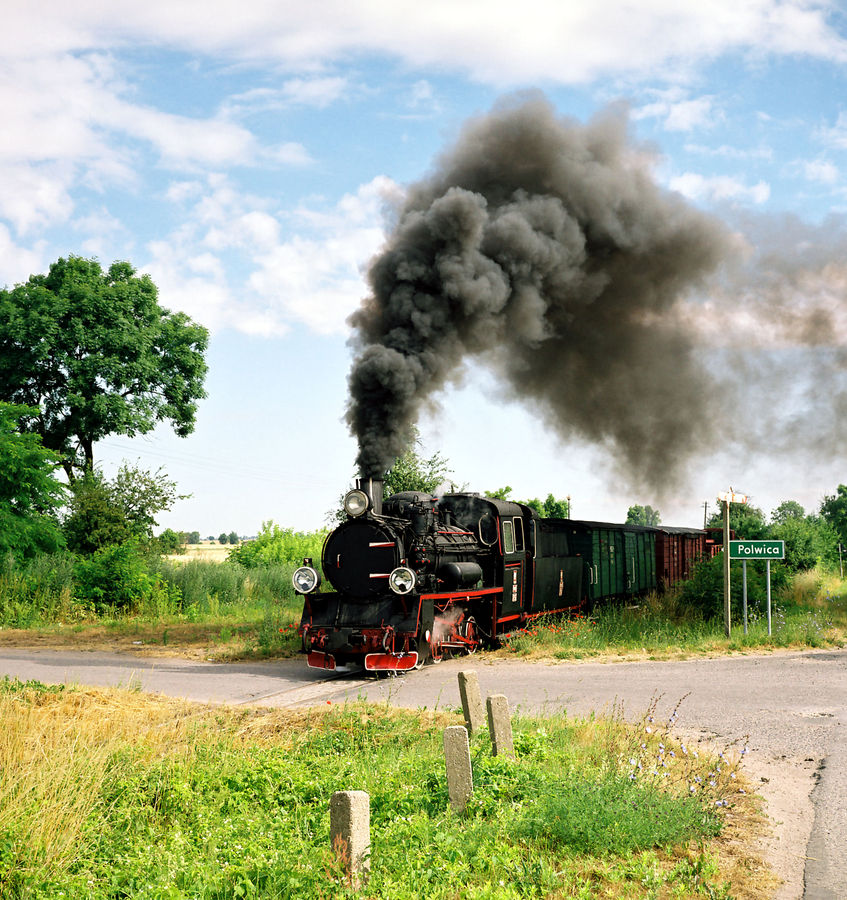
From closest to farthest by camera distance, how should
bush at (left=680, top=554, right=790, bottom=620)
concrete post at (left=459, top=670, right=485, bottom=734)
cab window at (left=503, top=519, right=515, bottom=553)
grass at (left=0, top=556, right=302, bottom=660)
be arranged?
1. concrete post at (left=459, top=670, right=485, bottom=734)
2. cab window at (left=503, top=519, right=515, bottom=553)
3. grass at (left=0, top=556, right=302, bottom=660)
4. bush at (left=680, top=554, right=790, bottom=620)

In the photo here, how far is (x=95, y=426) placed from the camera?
29.1 m

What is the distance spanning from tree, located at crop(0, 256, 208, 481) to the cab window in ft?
60.9

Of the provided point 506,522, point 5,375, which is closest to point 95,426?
point 5,375

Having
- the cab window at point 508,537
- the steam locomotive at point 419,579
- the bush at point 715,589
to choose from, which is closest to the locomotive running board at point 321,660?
the steam locomotive at point 419,579

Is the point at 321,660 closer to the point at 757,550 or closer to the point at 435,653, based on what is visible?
the point at 435,653

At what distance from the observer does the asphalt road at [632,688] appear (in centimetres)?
768

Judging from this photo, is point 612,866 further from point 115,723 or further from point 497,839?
point 115,723

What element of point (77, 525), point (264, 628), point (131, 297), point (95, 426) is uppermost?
point (131, 297)

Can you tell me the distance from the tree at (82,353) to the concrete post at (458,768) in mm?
25243

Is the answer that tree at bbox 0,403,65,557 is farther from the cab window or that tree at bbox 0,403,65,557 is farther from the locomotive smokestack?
the cab window

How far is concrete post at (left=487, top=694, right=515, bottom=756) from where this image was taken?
6.36 m

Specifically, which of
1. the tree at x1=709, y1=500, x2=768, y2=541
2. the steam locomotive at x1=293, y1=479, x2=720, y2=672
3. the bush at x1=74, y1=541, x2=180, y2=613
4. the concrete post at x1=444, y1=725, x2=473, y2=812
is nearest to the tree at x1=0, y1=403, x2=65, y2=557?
the bush at x1=74, y1=541, x2=180, y2=613

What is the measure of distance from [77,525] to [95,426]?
5806mm

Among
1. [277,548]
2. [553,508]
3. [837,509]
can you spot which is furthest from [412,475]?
[837,509]
